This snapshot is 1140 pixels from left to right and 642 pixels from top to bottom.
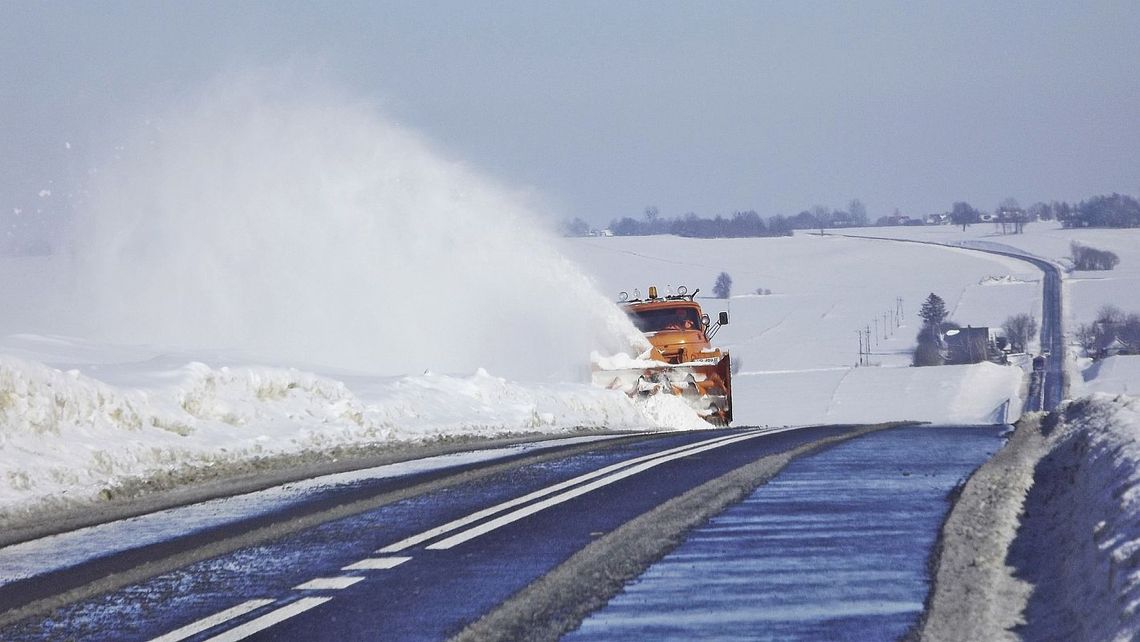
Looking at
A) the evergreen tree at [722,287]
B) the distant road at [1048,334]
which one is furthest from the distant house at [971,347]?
the evergreen tree at [722,287]

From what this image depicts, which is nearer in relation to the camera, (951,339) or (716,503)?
(716,503)

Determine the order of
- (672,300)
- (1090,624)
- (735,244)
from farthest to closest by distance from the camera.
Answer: (735,244)
(672,300)
(1090,624)

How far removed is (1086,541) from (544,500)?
408 cm

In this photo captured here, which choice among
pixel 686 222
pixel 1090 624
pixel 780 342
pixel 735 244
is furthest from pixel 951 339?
pixel 1090 624

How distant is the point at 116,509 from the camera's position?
9.89 meters

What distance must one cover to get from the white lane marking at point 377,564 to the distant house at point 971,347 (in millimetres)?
94648

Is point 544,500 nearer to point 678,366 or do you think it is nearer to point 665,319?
point 678,366

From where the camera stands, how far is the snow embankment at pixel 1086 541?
5211mm

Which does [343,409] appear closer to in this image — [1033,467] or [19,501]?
[19,501]

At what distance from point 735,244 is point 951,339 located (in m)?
71.3

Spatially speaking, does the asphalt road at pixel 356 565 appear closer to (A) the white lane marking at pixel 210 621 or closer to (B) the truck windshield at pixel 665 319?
(A) the white lane marking at pixel 210 621

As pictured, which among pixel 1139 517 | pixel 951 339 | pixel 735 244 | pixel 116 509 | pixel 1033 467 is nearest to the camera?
pixel 1139 517

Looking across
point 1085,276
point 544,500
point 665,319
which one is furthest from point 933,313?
point 544,500

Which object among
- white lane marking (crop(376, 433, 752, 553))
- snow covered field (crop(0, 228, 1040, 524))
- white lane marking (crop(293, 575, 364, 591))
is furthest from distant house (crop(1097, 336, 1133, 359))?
white lane marking (crop(293, 575, 364, 591))
